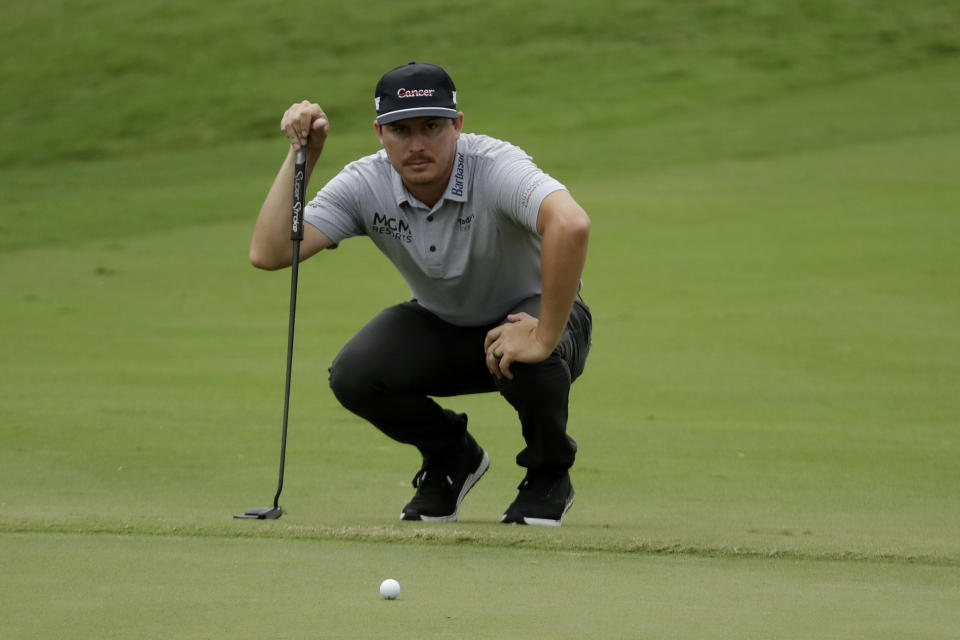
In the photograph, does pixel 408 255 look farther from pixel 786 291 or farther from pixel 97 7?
pixel 97 7

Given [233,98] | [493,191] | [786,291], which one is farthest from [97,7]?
[493,191]

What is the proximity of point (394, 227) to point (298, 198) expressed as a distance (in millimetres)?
309

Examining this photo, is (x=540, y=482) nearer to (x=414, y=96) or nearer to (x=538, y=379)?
(x=538, y=379)

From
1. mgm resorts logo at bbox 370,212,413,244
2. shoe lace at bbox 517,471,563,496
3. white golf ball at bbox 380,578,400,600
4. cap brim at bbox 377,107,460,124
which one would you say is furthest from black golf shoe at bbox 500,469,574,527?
white golf ball at bbox 380,578,400,600

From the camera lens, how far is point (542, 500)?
4734 mm

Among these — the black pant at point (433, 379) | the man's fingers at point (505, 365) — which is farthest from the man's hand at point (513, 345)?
the black pant at point (433, 379)

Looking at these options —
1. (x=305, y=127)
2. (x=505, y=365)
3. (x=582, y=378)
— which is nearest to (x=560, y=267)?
(x=505, y=365)

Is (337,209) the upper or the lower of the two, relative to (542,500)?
upper

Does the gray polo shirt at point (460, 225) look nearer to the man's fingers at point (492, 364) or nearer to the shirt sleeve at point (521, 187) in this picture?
the shirt sleeve at point (521, 187)

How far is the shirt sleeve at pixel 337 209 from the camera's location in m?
4.78

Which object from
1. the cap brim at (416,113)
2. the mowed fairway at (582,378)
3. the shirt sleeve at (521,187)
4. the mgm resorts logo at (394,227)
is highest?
the cap brim at (416,113)

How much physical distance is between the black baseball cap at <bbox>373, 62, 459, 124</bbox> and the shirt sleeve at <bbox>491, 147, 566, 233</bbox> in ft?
0.75

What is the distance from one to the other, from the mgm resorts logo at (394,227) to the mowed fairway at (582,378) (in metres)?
0.91

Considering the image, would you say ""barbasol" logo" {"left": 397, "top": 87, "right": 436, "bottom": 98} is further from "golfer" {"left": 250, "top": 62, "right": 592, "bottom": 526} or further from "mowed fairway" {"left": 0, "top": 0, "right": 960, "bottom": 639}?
"mowed fairway" {"left": 0, "top": 0, "right": 960, "bottom": 639}
